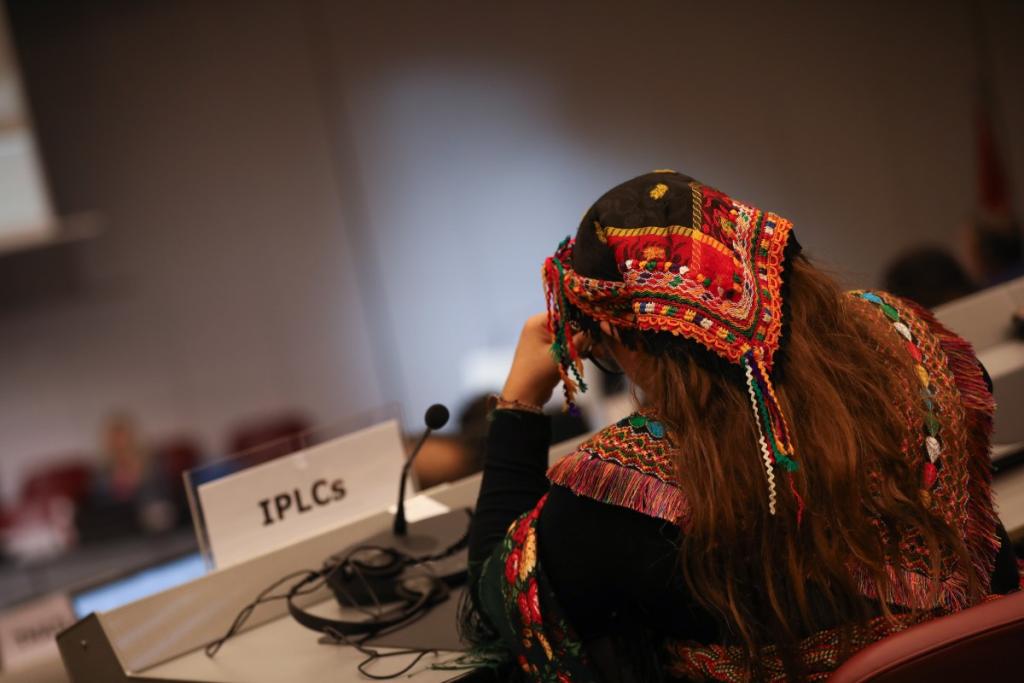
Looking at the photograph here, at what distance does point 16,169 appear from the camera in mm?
5246

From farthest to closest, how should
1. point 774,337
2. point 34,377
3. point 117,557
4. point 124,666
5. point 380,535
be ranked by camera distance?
point 34,377 < point 117,557 < point 380,535 < point 124,666 < point 774,337

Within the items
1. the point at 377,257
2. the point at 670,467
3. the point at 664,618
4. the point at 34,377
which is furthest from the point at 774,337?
the point at 34,377

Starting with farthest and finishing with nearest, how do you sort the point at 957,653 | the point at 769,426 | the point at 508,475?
the point at 508,475 < the point at 769,426 < the point at 957,653

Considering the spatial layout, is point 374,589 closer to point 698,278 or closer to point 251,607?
point 251,607

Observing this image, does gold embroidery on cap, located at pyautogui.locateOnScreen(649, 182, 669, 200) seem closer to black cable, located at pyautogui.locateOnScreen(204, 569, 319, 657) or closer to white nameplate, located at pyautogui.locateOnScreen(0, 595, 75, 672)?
black cable, located at pyautogui.locateOnScreen(204, 569, 319, 657)

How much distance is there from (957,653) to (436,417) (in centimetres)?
72

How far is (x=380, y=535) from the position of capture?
1438 millimetres

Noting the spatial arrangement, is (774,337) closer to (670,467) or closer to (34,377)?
(670,467)

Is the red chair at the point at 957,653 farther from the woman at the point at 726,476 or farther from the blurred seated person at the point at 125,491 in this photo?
the blurred seated person at the point at 125,491

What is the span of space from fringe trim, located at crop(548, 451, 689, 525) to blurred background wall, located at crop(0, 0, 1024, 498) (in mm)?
4956

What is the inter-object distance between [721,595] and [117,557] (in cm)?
517

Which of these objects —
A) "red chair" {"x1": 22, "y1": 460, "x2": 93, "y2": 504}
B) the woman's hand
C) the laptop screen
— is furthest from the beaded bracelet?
"red chair" {"x1": 22, "y1": 460, "x2": 93, "y2": 504}

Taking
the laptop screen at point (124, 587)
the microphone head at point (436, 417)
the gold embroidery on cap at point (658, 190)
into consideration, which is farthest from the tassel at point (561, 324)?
the laptop screen at point (124, 587)

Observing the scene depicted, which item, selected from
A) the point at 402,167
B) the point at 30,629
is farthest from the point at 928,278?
the point at 402,167
